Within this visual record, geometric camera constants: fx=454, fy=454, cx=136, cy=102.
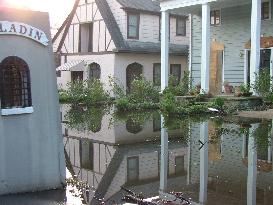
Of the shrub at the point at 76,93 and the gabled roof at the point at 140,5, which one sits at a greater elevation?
the gabled roof at the point at 140,5

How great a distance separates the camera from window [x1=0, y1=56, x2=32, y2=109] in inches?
347

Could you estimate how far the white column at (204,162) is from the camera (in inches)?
340

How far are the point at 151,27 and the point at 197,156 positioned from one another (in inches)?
883

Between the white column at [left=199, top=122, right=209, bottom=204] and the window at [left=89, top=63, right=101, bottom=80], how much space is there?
16240 mm

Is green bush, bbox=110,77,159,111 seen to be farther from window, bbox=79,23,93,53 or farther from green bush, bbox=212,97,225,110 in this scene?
window, bbox=79,23,93,53

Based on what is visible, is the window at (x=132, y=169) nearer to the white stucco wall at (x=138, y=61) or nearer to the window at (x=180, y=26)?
the white stucco wall at (x=138, y=61)

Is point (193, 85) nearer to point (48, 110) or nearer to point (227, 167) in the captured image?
point (227, 167)

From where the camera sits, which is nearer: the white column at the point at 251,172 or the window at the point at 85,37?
the white column at the point at 251,172

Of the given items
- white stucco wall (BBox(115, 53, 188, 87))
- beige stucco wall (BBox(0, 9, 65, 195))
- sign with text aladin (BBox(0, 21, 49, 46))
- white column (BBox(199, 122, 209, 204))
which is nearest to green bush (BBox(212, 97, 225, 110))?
white column (BBox(199, 122, 209, 204))

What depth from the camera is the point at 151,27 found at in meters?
33.9

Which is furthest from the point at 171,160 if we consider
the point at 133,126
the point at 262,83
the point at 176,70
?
the point at 176,70

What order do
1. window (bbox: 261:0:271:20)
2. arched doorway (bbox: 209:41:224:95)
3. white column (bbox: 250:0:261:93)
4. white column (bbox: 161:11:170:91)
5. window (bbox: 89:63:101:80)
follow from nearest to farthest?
white column (bbox: 250:0:261:93), window (bbox: 261:0:271:20), white column (bbox: 161:11:170:91), arched doorway (bbox: 209:41:224:95), window (bbox: 89:63:101:80)

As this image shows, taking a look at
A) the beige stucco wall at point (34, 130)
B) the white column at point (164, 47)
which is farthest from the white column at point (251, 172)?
the white column at point (164, 47)

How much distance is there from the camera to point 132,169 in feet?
37.3
